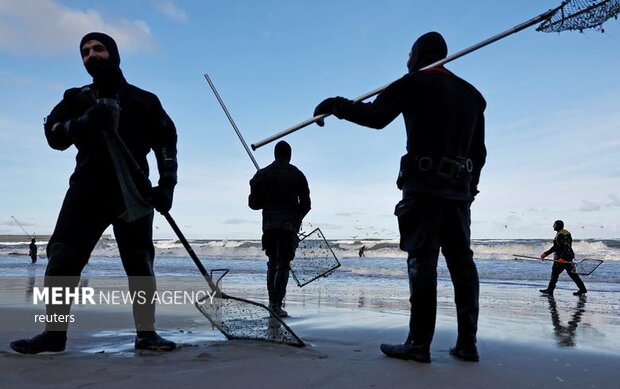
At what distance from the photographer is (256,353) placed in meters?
3.02

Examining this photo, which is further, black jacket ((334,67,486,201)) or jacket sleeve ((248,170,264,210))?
jacket sleeve ((248,170,264,210))

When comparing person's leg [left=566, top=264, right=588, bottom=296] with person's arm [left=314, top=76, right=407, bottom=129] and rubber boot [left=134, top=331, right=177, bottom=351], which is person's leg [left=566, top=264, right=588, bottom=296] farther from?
rubber boot [left=134, top=331, right=177, bottom=351]

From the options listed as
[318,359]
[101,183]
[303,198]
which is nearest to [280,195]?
[303,198]

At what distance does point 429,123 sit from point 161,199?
5.72ft

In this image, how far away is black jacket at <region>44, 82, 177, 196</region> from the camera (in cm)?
322

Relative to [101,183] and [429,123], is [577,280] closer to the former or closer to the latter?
[429,123]

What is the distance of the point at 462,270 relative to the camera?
3215 millimetres

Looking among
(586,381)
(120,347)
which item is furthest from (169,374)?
(586,381)

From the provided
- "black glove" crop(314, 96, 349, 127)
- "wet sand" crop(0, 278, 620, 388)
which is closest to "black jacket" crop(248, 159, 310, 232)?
"wet sand" crop(0, 278, 620, 388)

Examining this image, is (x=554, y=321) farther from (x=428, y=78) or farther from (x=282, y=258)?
(x=428, y=78)

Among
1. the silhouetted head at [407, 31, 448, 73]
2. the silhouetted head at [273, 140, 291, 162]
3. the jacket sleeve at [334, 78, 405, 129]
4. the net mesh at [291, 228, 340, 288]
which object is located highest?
the silhouetted head at [407, 31, 448, 73]

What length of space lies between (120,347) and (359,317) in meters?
2.77

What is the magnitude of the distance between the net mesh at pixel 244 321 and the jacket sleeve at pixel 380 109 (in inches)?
54.0

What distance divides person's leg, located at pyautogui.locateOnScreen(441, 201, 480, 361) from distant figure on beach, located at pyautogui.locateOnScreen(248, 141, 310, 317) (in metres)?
2.86
